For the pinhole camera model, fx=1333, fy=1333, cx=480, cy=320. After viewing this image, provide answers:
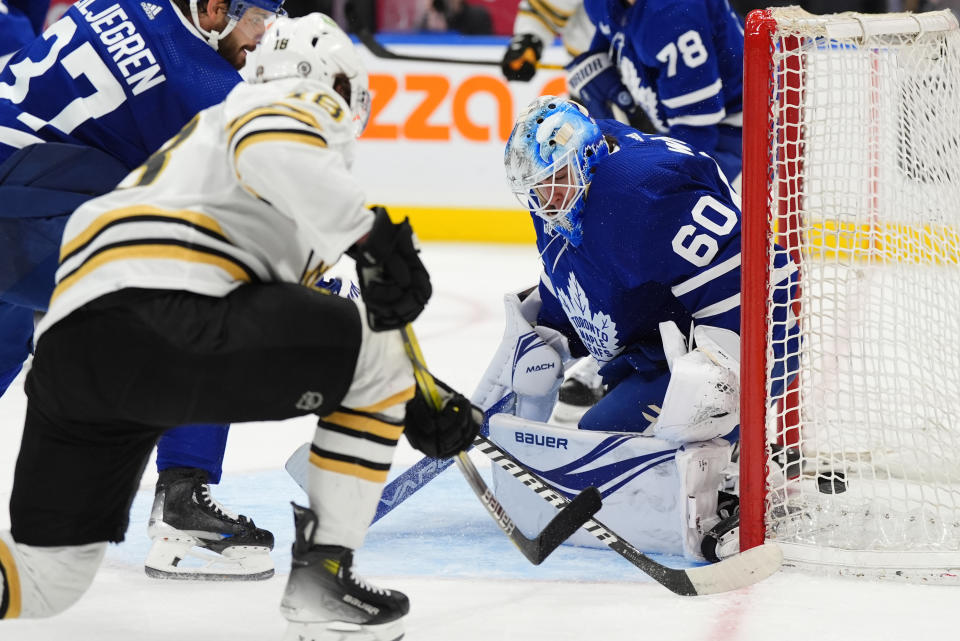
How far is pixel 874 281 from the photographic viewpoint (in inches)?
103

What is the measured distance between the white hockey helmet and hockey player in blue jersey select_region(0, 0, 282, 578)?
0.56 meters

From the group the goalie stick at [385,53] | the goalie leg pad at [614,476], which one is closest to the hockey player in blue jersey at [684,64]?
the goalie leg pad at [614,476]

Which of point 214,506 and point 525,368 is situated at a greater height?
point 525,368

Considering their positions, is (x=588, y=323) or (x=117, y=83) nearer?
(x=117, y=83)

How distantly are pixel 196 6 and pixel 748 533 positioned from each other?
4.41 feet

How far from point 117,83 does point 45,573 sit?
3.19 feet

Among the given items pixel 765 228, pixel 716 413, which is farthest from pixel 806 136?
pixel 716 413

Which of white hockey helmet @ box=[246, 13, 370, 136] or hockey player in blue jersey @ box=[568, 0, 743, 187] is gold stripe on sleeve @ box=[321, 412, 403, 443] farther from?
hockey player in blue jersey @ box=[568, 0, 743, 187]

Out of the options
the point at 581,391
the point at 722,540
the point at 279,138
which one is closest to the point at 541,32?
the point at 581,391

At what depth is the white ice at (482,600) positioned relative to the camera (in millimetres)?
1980

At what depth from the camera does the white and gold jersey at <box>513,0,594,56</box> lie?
464 cm

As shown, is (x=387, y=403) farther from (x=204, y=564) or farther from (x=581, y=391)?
(x=581, y=391)

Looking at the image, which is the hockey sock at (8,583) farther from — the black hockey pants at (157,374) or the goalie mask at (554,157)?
the goalie mask at (554,157)

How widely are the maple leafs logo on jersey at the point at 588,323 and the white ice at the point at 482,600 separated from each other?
1.37 feet
